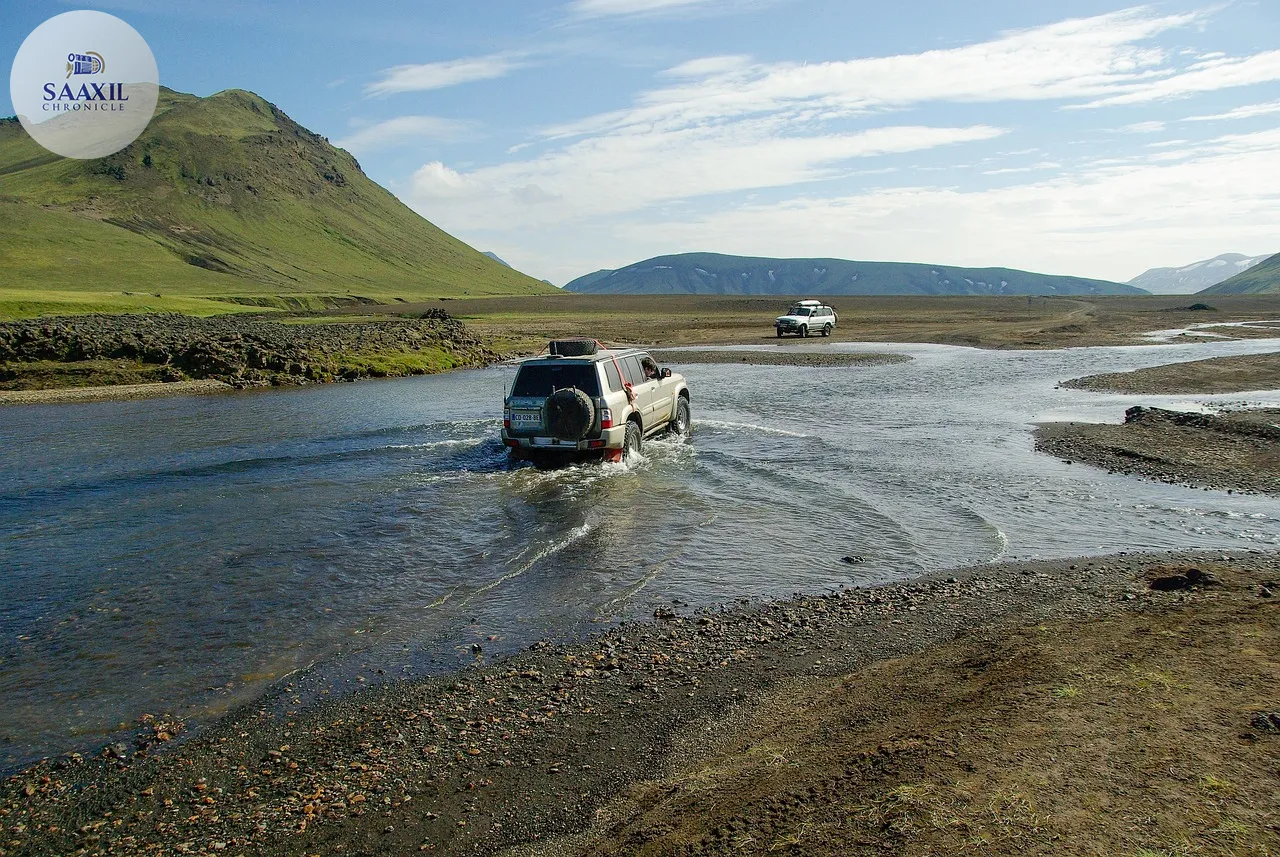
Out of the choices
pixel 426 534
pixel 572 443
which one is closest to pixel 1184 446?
pixel 572 443

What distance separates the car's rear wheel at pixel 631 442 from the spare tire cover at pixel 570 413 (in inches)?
46.7

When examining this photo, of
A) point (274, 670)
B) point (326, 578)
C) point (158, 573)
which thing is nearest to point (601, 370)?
point (326, 578)

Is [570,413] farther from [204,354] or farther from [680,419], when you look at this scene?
[204,354]

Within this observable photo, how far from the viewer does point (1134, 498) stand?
520 inches

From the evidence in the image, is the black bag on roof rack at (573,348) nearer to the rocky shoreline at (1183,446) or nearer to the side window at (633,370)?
the side window at (633,370)

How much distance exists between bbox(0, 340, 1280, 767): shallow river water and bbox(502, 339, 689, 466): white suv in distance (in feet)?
1.95

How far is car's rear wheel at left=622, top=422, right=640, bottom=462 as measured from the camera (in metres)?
16.5

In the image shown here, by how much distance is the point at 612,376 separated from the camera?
53.7 feet

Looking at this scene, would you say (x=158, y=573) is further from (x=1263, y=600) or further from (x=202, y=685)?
(x=1263, y=600)

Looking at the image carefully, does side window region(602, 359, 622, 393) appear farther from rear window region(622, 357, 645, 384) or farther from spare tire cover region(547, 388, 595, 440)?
spare tire cover region(547, 388, 595, 440)

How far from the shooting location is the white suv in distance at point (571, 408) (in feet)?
50.6

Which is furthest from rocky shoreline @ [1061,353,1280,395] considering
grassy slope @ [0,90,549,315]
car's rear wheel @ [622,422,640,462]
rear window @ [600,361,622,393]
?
grassy slope @ [0,90,549,315]

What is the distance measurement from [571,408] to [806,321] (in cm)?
4742

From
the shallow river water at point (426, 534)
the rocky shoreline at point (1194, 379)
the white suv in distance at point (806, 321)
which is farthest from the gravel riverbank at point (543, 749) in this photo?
the white suv in distance at point (806, 321)
